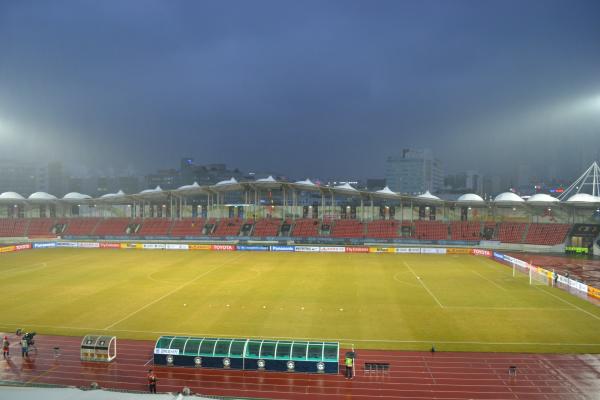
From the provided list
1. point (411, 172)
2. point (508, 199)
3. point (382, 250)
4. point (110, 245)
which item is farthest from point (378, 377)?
point (411, 172)

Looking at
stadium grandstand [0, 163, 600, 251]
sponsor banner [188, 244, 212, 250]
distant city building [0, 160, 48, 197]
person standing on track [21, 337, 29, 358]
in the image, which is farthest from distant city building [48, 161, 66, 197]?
person standing on track [21, 337, 29, 358]

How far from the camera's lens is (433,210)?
7200cm

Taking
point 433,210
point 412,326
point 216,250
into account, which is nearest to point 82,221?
point 216,250

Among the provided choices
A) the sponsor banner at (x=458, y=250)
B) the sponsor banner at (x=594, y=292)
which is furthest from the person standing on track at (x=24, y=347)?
the sponsor banner at (x=458, y=250)

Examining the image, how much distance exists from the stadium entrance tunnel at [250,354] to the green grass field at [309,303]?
136 inches

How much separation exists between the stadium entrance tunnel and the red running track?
0.31 m

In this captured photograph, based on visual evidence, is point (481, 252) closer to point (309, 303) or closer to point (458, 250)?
point (458, 250)

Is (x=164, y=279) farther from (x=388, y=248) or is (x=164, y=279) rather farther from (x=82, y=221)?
(x=82, y=221)

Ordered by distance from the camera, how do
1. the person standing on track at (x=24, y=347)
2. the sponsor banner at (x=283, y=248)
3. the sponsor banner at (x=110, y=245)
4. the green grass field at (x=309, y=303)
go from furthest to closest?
the sponsor banner at (x=110, y=245)
the sponsor banner at (x=283, y=248)
the green grass field at (x=309, y=303)
the person standing on track at (x=24, y=347)

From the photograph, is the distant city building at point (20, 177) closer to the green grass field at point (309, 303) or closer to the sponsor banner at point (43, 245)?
the sponsor banner at point (43, 245)

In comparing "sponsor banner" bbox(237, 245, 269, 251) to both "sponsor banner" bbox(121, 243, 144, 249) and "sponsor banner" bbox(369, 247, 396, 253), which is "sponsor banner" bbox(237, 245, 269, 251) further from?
"sponsor banner" bbox(121, 243, 144, 249)

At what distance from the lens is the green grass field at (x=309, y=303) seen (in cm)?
2298

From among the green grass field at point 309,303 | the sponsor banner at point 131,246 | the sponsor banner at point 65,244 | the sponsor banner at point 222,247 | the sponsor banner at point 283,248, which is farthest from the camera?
the sponsor banner at point 65,244

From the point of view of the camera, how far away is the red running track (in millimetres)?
16344
